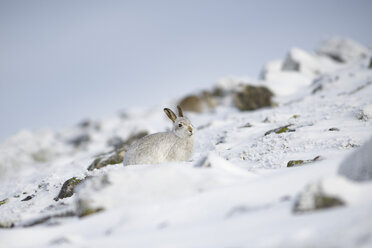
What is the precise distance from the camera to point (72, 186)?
26.3ft

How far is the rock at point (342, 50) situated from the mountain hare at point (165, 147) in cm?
3450

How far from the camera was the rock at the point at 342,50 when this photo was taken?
3569cm

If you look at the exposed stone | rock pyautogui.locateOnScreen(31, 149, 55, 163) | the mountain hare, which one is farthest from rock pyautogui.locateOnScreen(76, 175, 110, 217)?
rock pyautogui.locateOnScreen(31, 149, 55, 163)

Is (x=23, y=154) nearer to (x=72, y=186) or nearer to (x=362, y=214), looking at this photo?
(x=72, y=186)

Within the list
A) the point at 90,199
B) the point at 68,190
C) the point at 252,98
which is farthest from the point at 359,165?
the point at 252,98

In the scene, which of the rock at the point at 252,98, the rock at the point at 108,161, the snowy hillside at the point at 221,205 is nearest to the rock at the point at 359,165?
the snowy hillside at the point at 221,205

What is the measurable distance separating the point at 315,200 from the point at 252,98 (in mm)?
19546

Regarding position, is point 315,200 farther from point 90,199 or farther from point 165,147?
point 165,147

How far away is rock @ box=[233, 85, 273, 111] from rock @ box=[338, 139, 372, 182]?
697 inches

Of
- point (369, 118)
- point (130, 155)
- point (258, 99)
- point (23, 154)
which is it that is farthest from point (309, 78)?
point (23, 154)

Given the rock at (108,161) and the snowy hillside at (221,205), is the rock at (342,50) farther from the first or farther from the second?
the rock at (108,161)

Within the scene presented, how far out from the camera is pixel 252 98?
22203 millimetres

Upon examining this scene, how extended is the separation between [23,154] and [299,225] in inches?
981

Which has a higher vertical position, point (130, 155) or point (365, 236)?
point (130, 155)
